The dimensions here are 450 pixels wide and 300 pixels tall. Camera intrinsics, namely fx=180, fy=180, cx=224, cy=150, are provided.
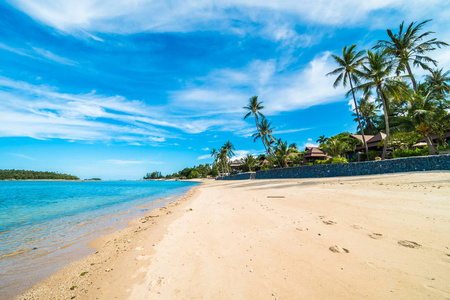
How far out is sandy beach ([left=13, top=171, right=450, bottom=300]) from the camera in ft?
7.41

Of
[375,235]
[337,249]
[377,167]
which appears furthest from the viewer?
[377,167]

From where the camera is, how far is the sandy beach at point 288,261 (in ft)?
7.41


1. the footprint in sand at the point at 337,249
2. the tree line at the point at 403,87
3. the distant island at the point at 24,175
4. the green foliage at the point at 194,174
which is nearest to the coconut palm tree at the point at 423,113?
the tree line at the point at 403,87

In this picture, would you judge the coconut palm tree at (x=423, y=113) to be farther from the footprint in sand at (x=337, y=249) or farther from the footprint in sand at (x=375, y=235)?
the footprint in sand at (x=337, y=249)

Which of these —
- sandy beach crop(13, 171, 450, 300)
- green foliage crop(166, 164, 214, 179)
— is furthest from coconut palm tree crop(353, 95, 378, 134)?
green foliage crop(166, 164, 214, 179)

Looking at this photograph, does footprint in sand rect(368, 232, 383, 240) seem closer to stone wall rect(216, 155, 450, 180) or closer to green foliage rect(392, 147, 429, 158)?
stone wall rect(216, 155, 450, 180)

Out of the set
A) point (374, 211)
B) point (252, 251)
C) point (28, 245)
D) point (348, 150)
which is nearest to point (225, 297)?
point (252, 251)

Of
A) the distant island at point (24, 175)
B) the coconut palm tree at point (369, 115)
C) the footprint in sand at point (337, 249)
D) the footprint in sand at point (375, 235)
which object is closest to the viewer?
the footprint in sand at point (337, 249)

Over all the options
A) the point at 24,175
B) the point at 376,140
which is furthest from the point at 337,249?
the point at 24,175

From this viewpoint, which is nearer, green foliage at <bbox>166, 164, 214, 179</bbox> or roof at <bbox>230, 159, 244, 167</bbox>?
roof at <bbox>230, 159, 244, 167</bbox>

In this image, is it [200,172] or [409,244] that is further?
[200,172]

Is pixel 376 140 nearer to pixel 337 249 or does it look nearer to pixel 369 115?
pixel 369 115

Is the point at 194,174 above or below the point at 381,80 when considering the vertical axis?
below

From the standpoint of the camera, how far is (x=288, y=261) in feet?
9.81
